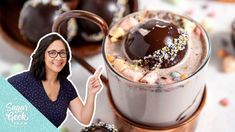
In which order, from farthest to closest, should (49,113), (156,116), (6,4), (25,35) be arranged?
(6,4) → (25,35) → (156,116) → (49,113)

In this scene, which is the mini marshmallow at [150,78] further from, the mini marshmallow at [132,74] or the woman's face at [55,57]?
the woman's face at [55,57]

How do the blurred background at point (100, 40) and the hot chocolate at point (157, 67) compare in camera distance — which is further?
the blurred background at point (100, 40)

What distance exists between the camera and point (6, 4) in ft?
3.34

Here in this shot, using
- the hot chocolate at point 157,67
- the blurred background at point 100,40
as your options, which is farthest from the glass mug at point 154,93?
the blurred background at point 100,40

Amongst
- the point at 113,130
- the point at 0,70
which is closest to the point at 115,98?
the point at 113,130

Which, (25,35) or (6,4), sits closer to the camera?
(25,35)

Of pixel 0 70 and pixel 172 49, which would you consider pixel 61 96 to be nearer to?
pixel 172 49

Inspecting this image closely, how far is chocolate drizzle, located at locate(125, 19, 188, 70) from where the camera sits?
2.25ft

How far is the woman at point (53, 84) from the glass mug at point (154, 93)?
70 millimetres

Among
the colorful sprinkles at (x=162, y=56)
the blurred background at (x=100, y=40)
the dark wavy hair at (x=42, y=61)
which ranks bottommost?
the blurred background at (x=100, y=40)

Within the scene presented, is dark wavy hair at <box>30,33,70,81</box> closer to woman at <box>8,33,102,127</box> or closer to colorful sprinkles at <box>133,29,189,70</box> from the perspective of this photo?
woman at <box>8,33,102,127</box>

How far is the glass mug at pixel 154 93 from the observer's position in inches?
26.5

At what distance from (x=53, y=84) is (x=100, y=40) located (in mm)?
343

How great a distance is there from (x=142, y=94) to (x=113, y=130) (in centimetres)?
8
